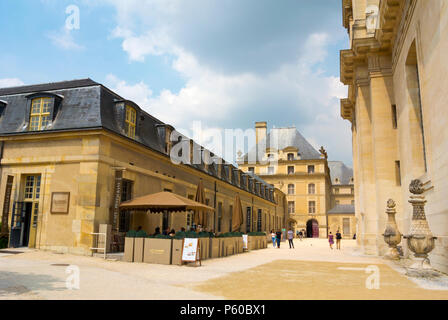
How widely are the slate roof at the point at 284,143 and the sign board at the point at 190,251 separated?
53336 millimetres

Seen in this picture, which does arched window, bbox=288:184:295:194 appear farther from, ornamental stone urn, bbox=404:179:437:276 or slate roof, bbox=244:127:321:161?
ornamental stone urn, bbox=404:179:437:276

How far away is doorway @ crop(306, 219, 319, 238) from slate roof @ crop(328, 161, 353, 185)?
26.5 m

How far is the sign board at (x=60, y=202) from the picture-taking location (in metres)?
15.4

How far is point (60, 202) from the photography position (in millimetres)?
15461

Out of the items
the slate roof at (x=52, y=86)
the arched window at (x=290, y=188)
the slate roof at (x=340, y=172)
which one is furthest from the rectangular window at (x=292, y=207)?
the slate roof at (x=52, y=86)

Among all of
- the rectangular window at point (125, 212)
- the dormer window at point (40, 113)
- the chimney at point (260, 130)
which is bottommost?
the rectangular window at point (125, 212)

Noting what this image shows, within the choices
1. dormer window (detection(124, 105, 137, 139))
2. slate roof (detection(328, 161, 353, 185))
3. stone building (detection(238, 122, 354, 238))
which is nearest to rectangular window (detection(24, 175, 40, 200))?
dormer window (detection(124, 105, 137, 139))

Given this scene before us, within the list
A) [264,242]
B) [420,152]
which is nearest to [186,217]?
[264,242]

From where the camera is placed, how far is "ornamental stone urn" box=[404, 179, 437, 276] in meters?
10.0

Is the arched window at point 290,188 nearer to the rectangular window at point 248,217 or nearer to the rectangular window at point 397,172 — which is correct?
the rectangular window at point 248,217

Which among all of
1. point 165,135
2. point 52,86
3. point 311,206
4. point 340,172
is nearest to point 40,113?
point 52,86

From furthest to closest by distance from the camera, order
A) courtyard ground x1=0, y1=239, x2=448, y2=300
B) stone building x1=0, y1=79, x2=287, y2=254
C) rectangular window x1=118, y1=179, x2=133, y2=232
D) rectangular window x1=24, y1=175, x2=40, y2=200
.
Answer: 1. rectangular window x1=118, y1=179, x2=133, y2=232
2. rectangular window x1=24, y1=175, x2=40, y2=200
3. stone building x1=0, y1=79, x2=287, y2=254
4. courtyard ground x1=0, y1=239, x2=448, y2=300
